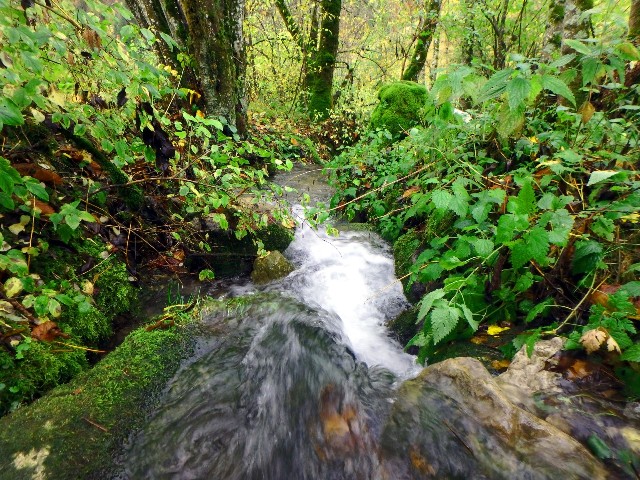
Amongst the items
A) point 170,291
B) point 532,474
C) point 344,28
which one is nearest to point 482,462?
point 532,474

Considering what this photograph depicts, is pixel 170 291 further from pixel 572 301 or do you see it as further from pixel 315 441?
pixel 572 301

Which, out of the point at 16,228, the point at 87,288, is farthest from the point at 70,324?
the point at 16,228

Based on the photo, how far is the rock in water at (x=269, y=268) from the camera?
4102 mm

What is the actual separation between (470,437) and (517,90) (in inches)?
71.1

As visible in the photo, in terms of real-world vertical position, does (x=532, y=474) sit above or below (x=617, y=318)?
below

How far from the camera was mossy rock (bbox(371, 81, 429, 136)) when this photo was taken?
23.3ft

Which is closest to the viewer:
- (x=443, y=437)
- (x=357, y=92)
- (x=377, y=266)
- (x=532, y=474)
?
(x=532, y=474)

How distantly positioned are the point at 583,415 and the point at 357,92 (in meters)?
10.7

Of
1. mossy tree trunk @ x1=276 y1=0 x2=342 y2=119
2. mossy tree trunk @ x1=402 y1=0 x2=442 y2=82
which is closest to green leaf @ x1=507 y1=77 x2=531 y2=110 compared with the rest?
mossy tree trunk @ x1=276 y1=0 x2=342 y2=119

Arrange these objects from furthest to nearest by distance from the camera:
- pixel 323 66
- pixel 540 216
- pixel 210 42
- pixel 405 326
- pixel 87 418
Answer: pixel 323 66, pixel 210 42, pixel 405 326, pixel 540 216, pixel 87 418

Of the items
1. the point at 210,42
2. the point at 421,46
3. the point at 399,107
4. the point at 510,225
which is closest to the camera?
the point at 510,225

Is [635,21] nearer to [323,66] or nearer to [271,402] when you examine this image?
[271,402]

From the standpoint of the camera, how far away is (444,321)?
1.86 m

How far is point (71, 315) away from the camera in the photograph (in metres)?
2.37
